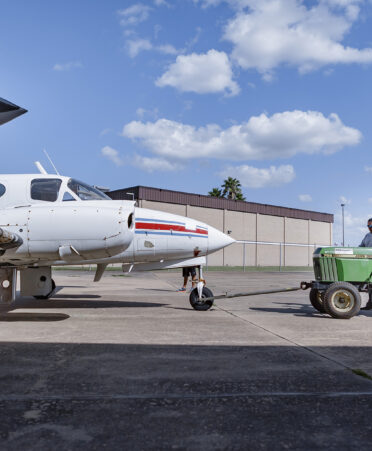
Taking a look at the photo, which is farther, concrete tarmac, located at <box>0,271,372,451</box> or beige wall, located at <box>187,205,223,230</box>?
beige wall, located at <box>187,205,223,230</box>

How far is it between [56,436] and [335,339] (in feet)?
15.3

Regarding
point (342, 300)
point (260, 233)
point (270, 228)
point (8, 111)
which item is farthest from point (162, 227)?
point (270, 228)

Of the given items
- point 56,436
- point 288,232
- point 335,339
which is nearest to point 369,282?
point 335,339

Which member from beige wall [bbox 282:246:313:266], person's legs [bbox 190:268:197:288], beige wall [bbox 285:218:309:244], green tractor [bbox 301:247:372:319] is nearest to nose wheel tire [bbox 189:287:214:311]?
person's legs [bbox 190:268:197:288]

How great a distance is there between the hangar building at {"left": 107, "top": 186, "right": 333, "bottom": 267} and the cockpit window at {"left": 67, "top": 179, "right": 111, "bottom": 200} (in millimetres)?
32053

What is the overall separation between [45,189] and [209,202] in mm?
40869

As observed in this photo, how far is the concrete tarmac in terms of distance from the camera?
2.65 metres

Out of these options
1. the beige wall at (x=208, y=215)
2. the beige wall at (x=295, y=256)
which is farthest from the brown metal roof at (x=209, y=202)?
the beige wall at (x=295, y=256)

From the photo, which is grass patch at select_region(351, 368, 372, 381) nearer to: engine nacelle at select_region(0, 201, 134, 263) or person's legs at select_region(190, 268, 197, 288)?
engine nacelle at select_region(0, 201, 134, 263)

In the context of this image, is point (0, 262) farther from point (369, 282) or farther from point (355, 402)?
point (369, 282)

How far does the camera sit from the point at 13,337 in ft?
19.5

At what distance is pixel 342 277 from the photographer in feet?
27.8

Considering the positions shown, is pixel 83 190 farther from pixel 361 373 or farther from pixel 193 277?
pixel 361 373

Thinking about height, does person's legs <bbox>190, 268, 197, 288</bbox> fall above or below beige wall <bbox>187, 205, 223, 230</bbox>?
below
